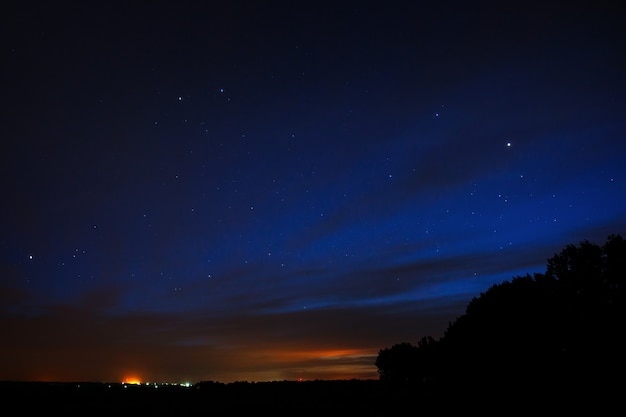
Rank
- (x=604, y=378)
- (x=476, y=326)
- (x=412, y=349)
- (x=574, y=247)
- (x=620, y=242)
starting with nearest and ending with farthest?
(x=604, y=378) → (x=620, y=242) → (x=574, y=247) → (x=476, y=326) → (x=412, y=349)

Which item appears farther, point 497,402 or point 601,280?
point 601,280

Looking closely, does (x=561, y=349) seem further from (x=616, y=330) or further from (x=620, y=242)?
(x=620, y=242)

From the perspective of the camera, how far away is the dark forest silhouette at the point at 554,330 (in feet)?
115

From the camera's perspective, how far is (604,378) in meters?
32.9

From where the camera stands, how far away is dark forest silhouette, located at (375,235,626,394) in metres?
35.1

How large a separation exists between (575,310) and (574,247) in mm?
5322

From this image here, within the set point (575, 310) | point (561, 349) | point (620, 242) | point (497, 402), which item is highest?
point (620, 242)

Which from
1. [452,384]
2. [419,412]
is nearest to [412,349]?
[452,384]

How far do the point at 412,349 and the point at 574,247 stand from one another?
51.7 metres

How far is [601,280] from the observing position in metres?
39.2

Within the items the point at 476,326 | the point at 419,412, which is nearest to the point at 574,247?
the point at 476,326

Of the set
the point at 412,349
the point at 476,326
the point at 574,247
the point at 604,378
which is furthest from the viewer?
the point at 412,349

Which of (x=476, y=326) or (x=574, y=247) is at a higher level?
(x=574, y=247)

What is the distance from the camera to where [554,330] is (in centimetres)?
3950
